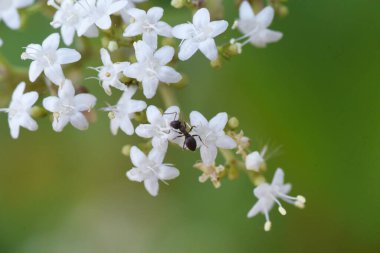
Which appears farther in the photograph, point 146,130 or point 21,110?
point 21,110

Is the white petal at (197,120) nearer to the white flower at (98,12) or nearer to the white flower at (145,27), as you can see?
the white flower at (145,27)

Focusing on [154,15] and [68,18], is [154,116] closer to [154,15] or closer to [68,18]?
[154,15]

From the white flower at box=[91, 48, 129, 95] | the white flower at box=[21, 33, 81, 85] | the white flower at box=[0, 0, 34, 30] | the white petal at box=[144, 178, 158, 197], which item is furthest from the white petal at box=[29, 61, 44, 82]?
the white petal at box=[144, 178, 158, 197]

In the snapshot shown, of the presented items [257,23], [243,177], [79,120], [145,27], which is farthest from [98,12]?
[243,177]

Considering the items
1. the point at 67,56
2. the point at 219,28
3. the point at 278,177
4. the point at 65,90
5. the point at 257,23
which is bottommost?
the point at 65,90

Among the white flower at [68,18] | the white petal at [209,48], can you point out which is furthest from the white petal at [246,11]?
the white flower at [68,18]
